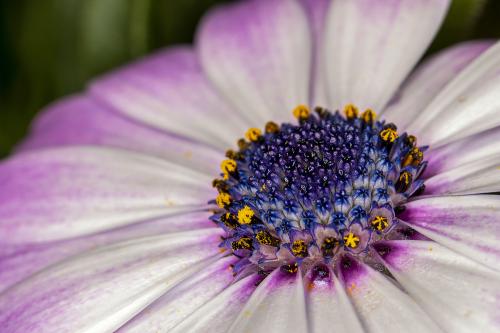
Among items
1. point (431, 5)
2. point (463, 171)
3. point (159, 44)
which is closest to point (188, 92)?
point (159, 44)

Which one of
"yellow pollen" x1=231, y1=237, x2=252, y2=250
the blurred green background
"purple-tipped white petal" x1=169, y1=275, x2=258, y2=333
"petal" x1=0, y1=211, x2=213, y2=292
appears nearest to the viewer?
"purple-tipped white petal" x1=169, y1=275, x2=258, y2=333

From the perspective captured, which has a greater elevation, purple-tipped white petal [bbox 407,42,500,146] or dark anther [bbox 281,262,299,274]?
purple-tipped white petal [bbox 407,42,500,146]

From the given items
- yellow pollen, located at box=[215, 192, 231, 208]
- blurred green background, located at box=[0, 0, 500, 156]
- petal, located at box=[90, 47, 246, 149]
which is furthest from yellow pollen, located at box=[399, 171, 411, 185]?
blurred green background, located at box=[0, 0, 500, 156]

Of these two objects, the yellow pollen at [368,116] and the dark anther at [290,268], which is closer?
the dark anther at [290,268]

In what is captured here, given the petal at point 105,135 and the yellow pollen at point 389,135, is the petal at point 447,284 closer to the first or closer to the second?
the yellow pollen at point 389,135

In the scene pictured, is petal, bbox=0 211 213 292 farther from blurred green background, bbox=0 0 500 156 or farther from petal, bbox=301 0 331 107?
blurred green background, bbox=0 0 500 156

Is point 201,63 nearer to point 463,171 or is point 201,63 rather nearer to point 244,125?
point 244,125

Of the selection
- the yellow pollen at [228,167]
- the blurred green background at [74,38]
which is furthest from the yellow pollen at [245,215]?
the blurred green background at [74,38]
